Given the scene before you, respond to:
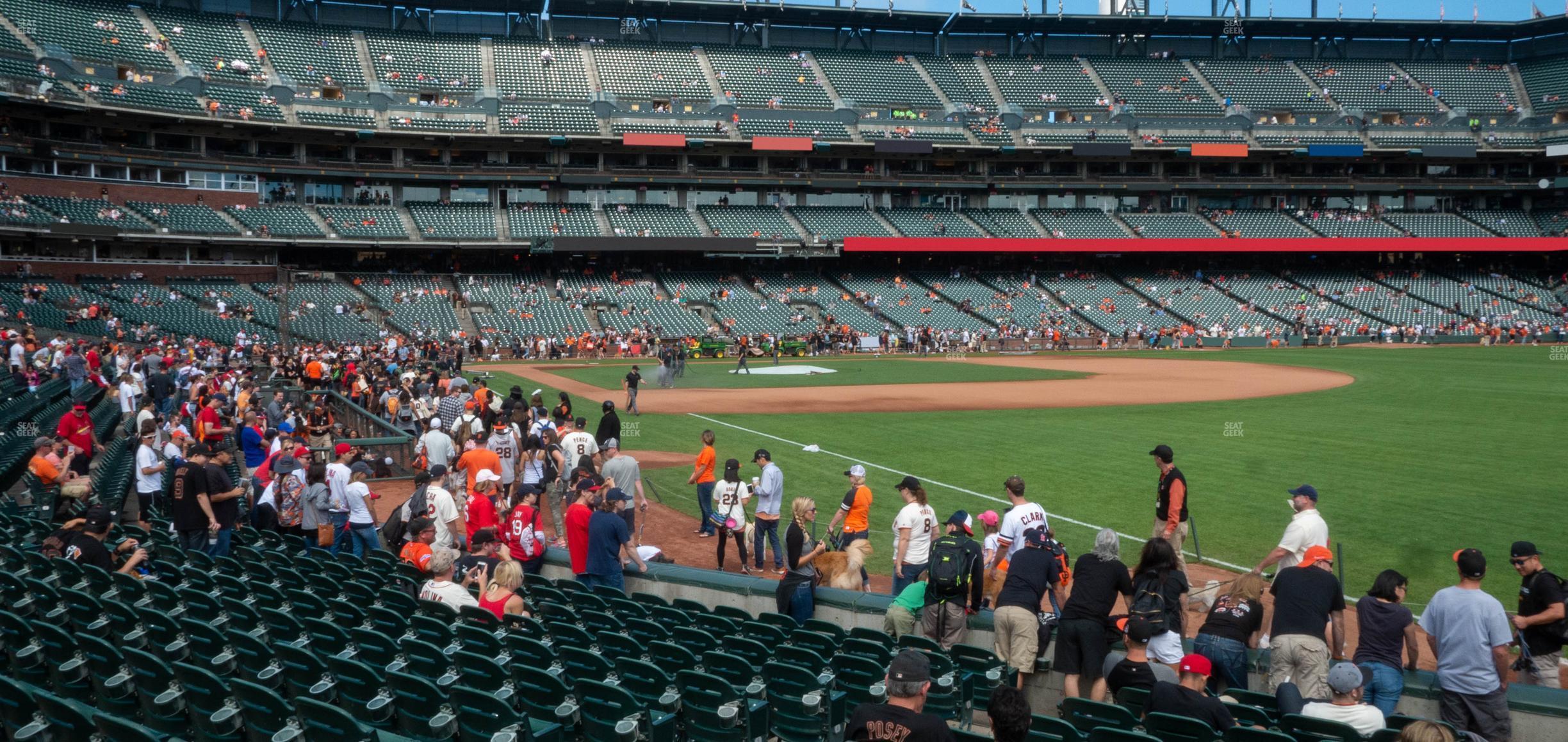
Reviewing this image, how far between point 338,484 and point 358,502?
0.37 m

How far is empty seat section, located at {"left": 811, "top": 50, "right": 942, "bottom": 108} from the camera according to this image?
73875mm

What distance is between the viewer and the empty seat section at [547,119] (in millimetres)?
64750

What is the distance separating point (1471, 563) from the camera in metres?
7.28

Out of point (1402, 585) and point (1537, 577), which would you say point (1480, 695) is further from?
point (1537, 577)

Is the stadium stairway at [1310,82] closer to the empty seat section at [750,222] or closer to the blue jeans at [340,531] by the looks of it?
the empty seat section at [750,222]

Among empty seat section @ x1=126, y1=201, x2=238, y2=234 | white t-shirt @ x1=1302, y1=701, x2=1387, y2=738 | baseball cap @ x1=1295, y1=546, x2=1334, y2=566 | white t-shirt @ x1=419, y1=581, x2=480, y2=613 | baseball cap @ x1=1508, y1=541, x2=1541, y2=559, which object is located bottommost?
white t-shirt @ x1=1302, y1=701, x2=1387, y2=738

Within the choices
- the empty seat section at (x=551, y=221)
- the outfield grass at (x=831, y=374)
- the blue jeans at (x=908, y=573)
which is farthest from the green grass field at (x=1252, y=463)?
the empty seat section at (x=551, y=221)

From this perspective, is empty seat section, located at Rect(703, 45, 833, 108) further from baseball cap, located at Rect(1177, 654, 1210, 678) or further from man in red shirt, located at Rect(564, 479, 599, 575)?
baseball cap, located at Rect(1177, 654, 1210, 678)

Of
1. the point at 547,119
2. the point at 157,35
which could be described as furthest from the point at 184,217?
the point at 547,119

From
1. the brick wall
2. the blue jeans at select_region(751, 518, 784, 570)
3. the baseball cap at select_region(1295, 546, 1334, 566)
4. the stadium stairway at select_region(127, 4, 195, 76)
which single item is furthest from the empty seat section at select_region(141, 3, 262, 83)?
the baseball cap at select_region(1295, 546, 1334, 566)

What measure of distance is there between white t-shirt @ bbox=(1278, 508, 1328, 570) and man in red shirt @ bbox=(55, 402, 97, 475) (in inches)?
619

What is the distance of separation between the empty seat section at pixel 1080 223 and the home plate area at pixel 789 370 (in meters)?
29.6

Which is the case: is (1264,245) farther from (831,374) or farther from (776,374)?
(776,374)

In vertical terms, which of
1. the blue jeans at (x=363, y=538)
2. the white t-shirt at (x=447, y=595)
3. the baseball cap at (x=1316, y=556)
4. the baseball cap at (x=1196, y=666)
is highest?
the baseball cap at (x=1316, y=556)
